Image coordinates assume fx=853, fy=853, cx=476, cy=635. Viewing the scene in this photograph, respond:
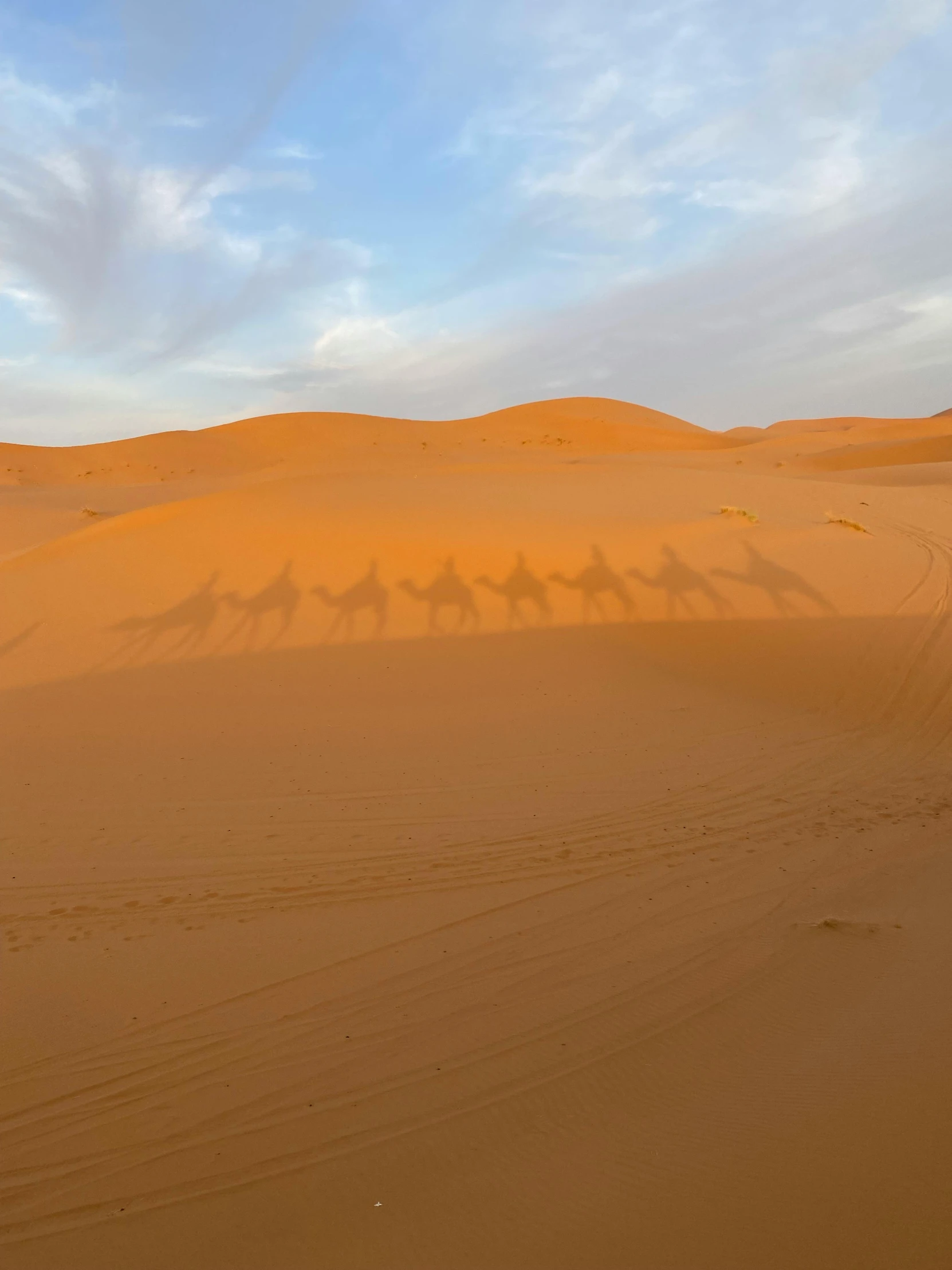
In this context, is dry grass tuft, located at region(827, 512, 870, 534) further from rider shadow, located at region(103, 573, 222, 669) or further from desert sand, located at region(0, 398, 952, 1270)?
rider shadow, located at region(103, 573, 222, 669)

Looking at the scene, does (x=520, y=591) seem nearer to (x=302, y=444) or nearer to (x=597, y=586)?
(x=597, y=586)

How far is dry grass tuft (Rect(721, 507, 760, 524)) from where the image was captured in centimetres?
1357

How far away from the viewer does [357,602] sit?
35.5 feet

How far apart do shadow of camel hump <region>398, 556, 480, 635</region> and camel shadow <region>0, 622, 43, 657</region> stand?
14.8 feet

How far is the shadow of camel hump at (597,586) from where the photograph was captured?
10695 mm

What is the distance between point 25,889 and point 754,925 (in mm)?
4315

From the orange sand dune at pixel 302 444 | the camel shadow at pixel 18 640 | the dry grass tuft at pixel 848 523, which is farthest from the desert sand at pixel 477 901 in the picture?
the orange sand dune at pixel 302 444

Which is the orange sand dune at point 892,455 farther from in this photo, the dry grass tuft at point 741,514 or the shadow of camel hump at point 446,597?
the shadow of camel hump at point 446,597

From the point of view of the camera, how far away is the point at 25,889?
17.1ft

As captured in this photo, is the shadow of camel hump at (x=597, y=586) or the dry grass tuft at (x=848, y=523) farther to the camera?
the dry grass tuft at (x=848, y=523)

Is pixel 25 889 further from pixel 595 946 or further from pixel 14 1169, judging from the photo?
pixel 595 946

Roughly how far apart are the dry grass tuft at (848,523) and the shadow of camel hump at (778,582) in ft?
8.01

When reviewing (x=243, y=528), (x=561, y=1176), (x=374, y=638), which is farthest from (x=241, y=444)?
(x=561, y=1176)

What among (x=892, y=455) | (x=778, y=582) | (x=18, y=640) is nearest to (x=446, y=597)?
(x=778, y=582)
